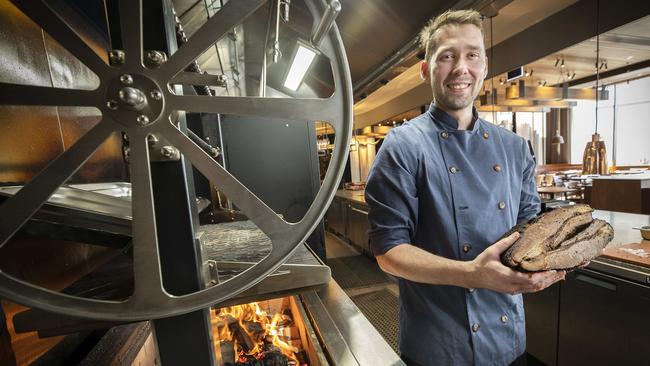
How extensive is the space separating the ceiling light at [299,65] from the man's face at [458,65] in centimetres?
125

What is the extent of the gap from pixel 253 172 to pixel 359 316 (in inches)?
93.8

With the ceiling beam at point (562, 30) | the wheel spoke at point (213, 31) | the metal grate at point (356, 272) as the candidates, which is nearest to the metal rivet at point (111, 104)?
the wheel spoke at point (213, 31)

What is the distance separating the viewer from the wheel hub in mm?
516

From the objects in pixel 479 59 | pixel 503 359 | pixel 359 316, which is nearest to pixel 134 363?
pixel 359 316

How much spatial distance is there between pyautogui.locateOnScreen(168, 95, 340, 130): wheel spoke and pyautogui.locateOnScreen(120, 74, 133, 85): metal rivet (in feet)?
0.23

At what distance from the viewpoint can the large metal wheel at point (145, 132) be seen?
50 centimetres

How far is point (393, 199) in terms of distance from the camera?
111 centimetres

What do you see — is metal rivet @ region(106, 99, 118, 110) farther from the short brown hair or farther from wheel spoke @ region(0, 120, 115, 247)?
the short brown hair

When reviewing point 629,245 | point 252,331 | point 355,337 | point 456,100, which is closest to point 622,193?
point 629,245

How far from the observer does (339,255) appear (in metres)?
5.82

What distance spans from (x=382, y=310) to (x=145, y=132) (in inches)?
138

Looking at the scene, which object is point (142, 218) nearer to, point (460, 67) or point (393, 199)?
point (393, 199)

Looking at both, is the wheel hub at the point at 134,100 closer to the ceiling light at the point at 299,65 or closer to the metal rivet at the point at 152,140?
the metal rivet at the point at 152,140

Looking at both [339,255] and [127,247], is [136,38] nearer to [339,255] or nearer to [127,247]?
[127,247]
